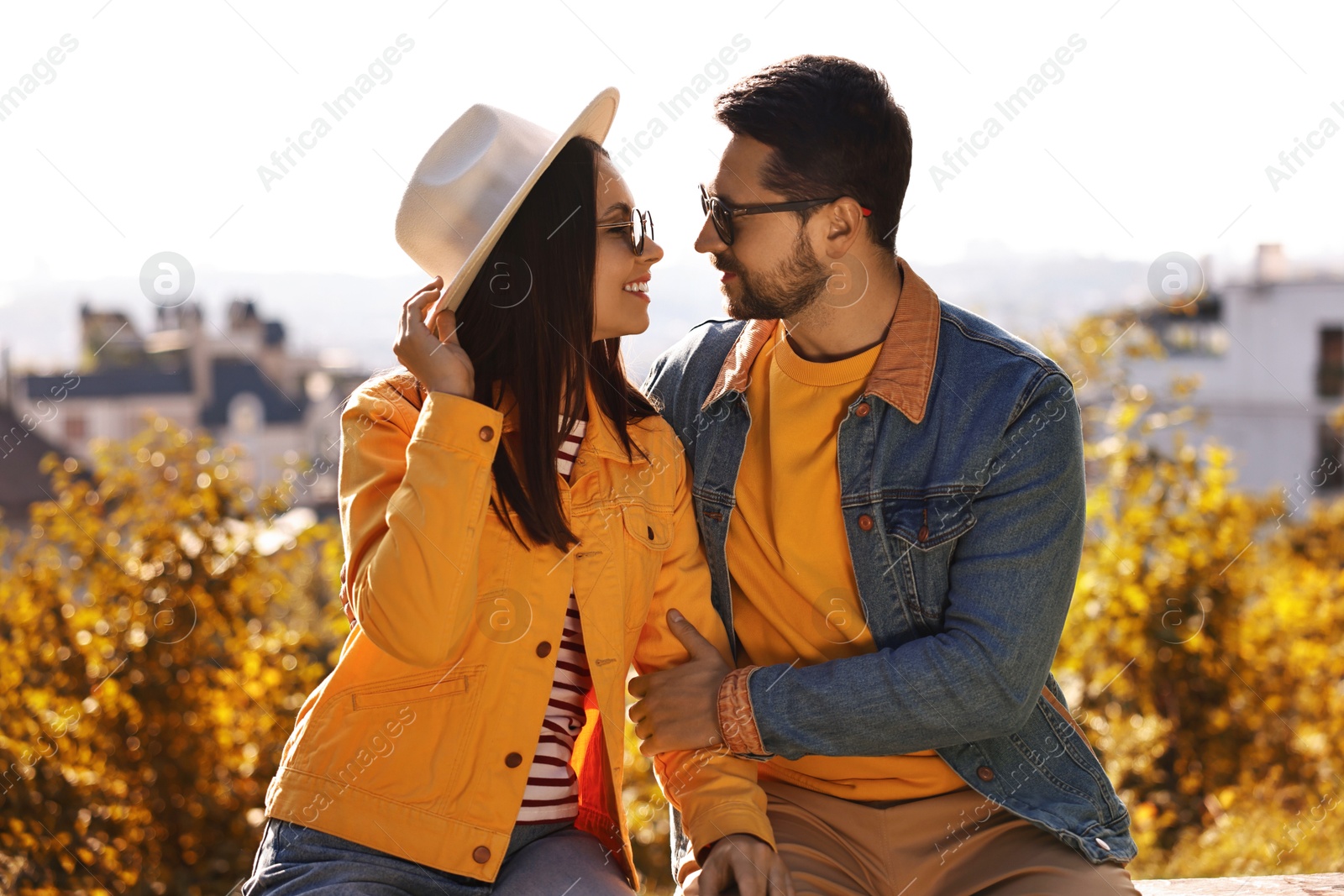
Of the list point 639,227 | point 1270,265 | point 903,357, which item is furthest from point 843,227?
point 1270,265

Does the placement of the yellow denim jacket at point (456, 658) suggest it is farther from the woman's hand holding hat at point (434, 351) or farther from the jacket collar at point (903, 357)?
the jacket collar at point (903, 357)

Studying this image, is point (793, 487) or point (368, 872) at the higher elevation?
point (793, 487)

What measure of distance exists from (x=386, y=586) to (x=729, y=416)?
83 centimetres

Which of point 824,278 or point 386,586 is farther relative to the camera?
point 824,278

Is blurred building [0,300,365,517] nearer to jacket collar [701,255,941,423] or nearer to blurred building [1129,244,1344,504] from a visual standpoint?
blurred building [1129,244,1344,504]

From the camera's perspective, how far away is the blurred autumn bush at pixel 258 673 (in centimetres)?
351

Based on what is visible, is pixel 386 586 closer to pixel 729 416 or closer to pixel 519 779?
pixel 519 779

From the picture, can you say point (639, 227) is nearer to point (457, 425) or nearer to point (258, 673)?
point (457, 425)

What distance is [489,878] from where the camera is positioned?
6.01ft

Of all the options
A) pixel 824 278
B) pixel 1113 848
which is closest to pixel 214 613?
pixel 824 278

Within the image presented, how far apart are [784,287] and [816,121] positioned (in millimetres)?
335

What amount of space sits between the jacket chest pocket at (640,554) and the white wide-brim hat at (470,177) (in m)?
0.51

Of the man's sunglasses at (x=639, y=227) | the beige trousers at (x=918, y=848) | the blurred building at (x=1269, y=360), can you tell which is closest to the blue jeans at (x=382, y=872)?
the beige trousers at (x=918, y=848)

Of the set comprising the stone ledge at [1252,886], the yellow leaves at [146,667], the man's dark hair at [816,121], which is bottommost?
the yellow leaves at [146,667]
